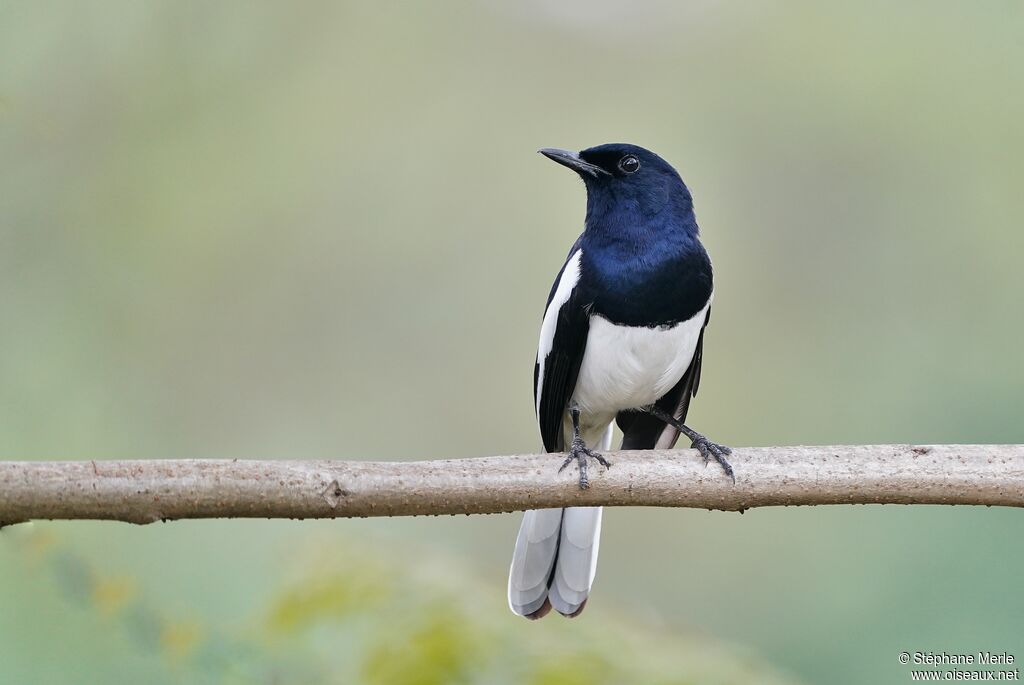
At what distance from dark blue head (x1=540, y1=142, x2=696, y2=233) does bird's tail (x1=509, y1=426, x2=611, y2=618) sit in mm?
1151

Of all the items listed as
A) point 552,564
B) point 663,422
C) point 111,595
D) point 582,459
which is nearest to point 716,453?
point 582,459

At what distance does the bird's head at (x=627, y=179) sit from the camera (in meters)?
4.38

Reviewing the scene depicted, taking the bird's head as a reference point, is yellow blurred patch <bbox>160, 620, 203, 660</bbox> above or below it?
below

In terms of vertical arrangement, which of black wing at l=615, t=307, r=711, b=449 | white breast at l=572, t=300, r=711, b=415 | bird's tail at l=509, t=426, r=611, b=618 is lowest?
bird's tail at l=509, t=426, r=611, b=618

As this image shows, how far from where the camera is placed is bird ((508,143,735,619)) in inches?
164

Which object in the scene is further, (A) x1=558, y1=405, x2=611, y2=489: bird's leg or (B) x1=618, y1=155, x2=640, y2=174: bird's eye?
(B) x1=618, y1=155, x2=640, y2=174: bird's eye

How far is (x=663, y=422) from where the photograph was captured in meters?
4.72

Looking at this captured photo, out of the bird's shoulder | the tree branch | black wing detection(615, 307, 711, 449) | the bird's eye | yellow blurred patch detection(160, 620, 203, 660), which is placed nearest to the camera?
the tree branch

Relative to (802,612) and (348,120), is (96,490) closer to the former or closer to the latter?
(802,612)

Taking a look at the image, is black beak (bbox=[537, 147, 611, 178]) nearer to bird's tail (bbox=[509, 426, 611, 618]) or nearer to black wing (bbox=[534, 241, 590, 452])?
black wing (bbox=[534, 241, 590, 452])

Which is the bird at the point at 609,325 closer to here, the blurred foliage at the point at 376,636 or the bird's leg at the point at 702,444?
the bird's leg at the point at 702,444

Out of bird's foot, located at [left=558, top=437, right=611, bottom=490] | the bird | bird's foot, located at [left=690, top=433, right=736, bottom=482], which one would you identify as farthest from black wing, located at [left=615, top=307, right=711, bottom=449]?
bird's foot, located at [left=558, top=437, right=611, bottom=490]

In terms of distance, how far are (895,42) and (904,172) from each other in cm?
104

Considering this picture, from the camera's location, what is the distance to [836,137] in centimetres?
903
